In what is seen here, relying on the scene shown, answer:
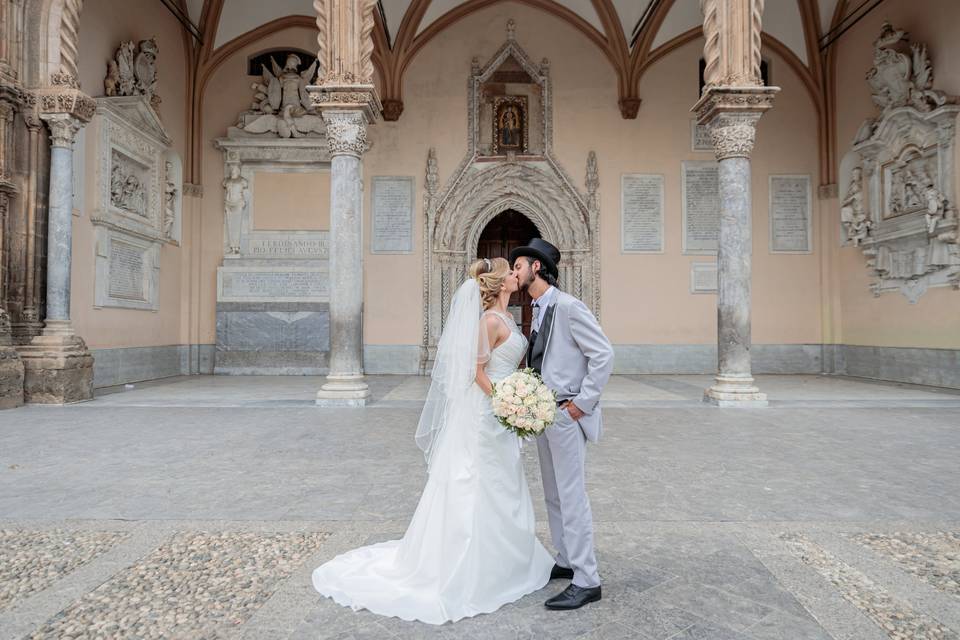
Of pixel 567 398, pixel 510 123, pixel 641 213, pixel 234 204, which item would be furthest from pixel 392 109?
pixel 567 398

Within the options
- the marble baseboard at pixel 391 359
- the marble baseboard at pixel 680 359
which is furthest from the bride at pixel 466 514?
the marble baseboard at pixel 680 359

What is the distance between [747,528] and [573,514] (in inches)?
57.7

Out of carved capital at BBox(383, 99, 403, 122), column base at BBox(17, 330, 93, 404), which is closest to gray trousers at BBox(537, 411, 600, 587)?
column base at BBox(17, 330, 93, 404)

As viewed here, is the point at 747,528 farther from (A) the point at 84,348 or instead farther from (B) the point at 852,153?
(B) the point at 852,153

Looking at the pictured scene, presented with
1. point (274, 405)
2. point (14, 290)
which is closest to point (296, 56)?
point (14, 290)

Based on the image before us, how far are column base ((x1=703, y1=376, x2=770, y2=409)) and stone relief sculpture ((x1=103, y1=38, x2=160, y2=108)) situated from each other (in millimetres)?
11392

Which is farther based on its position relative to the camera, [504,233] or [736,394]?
[504,233]

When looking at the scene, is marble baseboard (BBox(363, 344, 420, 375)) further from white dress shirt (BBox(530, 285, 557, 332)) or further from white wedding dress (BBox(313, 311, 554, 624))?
white dress shirt (BBox(530, 285, 557, 332))

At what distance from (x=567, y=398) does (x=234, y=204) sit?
12149 mm

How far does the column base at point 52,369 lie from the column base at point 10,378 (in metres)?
0.11

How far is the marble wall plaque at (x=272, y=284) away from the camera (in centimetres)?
1272

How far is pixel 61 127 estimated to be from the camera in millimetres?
8375

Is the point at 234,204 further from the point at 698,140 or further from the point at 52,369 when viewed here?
the point at 698,140

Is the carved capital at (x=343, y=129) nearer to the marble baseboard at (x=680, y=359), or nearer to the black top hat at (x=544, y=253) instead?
the black top hat at (x=544, y=253)
